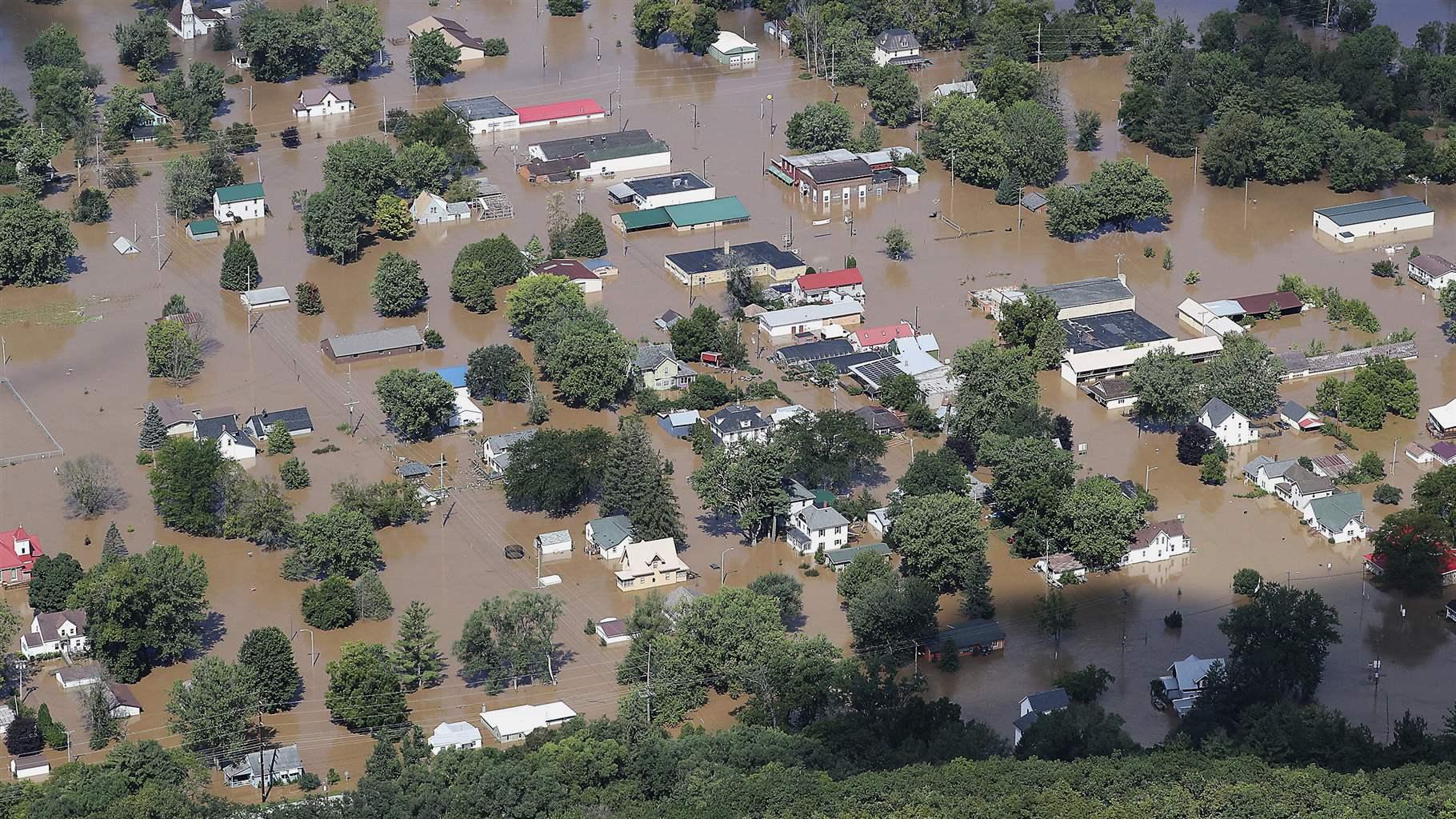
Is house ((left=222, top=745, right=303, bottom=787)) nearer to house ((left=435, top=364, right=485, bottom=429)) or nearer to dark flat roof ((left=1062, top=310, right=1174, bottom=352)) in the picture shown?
house ((left=435, top=364, right=485, bottom=429))

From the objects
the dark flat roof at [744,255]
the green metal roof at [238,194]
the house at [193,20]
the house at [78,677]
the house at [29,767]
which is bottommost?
the house at [193,20]

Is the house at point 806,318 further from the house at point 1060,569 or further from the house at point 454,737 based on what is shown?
the house at point 454,737

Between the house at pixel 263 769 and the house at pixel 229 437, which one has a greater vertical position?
the house at pixel 263 769

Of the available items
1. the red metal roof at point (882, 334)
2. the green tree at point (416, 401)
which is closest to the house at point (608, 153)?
the red metal roof at point (882, 334)

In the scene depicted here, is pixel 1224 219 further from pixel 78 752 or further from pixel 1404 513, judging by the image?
pixel 78 752

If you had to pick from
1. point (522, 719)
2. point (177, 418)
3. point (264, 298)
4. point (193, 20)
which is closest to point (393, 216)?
point (264, 298)

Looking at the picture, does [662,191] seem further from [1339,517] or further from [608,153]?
[1339,517]

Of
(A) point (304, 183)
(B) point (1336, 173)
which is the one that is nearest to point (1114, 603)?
(B) point (1336, 173)
